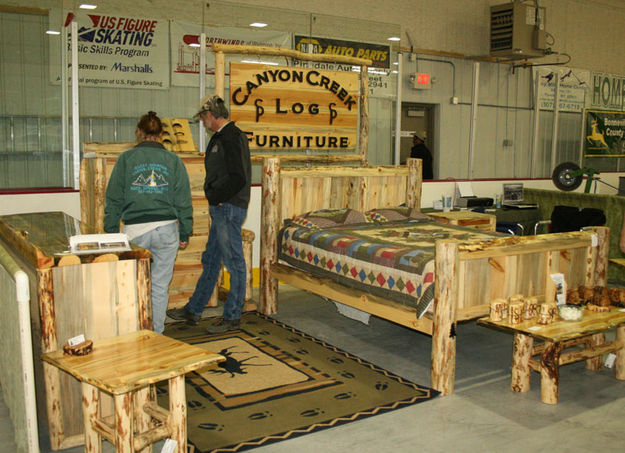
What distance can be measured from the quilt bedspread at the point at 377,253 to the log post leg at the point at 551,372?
0.74m

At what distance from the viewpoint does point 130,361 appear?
8.54 ft

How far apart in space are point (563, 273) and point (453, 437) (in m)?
1.72

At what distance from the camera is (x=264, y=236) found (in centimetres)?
560

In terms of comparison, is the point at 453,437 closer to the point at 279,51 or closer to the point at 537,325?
the point at 537,325

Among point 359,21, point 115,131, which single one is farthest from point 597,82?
point 115,131

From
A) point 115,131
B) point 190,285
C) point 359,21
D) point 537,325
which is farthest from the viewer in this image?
point 359,21

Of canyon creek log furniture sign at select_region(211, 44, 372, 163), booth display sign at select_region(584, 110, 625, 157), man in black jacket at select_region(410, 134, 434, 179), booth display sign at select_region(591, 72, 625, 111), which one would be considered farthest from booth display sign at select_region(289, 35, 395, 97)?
booth display sign at select_region(591, 72, 625, 111)

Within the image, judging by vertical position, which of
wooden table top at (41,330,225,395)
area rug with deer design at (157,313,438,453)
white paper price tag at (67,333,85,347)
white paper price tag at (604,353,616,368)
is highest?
white paper price tag at (67,333,85,347)

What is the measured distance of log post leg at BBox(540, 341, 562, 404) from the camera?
370 centimetres

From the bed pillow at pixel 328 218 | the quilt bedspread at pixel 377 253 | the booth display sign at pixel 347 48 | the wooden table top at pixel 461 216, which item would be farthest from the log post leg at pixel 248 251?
the booth display sign at pixel 347 48

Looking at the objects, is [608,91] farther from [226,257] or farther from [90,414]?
[90,414]

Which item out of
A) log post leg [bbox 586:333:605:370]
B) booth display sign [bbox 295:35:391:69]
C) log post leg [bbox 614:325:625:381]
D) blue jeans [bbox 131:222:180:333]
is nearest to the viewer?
blue jeans [bbox 131:222:180:333]

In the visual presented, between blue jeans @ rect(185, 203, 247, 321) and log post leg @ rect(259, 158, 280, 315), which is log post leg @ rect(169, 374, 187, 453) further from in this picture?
log post leg @ rect(259, 158, 280, 315)

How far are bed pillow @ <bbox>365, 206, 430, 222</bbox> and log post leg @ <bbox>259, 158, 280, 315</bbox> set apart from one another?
0.84 meters
